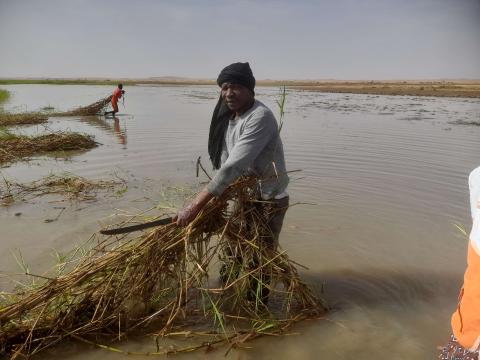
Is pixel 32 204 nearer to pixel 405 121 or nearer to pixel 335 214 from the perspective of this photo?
pixel 335 214

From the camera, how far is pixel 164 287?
9.37 feet

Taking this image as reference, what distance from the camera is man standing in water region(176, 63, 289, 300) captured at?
2.52 meters

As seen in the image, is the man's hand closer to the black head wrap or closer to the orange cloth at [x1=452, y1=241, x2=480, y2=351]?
the black head wrap

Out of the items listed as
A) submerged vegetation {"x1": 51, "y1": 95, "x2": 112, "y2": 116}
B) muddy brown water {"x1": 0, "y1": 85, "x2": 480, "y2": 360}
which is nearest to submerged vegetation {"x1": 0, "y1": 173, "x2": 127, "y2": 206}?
muddy brown water {"x1": 0, "y1": 85, "x2": 480, "y2": 360}

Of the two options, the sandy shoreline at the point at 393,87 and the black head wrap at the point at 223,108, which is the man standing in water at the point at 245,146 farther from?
the sandy shoreline at the point at 393,87

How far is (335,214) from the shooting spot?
17.7 feet

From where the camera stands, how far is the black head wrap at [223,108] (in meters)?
2.63

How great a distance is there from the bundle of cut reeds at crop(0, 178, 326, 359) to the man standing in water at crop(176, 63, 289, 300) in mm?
119

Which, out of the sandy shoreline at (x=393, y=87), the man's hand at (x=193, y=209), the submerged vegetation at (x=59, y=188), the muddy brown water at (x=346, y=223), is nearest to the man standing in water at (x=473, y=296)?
the muddy brown water at (x=346, y=223)

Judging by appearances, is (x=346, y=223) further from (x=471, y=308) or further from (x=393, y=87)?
(x=393, y=87)

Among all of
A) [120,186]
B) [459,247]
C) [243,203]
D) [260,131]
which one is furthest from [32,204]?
[459,247]

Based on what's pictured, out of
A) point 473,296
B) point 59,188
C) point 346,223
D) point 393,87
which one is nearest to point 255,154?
point 473,296

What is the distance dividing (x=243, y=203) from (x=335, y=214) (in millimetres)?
2899

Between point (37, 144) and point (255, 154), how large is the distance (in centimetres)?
827
